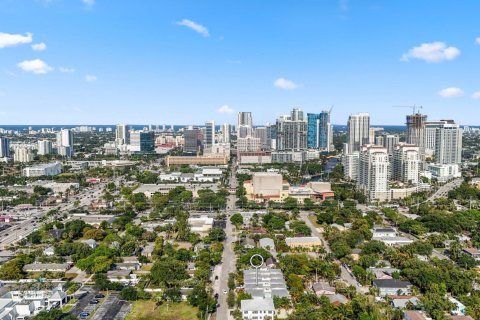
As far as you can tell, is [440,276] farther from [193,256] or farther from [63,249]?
[63,249]

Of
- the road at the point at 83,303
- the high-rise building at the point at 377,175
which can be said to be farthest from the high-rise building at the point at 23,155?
the road at the point at 83,303

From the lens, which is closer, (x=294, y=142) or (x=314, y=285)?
(x=314, y=285)

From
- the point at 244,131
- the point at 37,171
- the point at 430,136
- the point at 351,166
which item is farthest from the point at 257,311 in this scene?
the point at 244,131

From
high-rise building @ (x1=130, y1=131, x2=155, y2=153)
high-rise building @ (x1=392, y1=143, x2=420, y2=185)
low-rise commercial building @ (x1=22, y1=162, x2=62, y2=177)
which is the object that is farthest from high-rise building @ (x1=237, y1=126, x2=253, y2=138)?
high-rise building @ (x1=392, y1=143, x2=420, y2=185)

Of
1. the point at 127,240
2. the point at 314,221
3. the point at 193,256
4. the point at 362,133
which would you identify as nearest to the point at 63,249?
the point at 127,240

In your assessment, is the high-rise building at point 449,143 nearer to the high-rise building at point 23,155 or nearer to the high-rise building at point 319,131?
the high-rise building at point 319,131

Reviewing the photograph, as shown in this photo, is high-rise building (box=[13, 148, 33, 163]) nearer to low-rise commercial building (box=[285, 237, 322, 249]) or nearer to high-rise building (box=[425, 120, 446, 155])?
low-rise commercial building (box=[285, 237, 322, 249])
